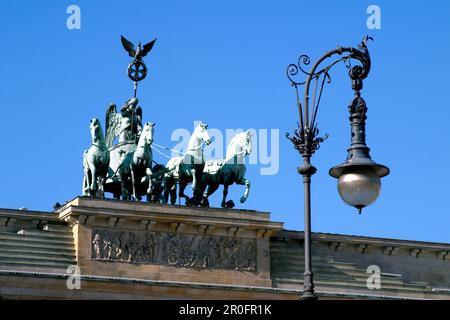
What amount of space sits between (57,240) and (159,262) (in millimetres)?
4038

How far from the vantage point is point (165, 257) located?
50000mm

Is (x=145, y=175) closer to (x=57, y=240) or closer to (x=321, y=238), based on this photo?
(x=57, y=240)

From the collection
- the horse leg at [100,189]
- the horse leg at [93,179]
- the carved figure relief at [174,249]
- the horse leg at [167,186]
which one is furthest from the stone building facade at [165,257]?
the horse leg at [167,186]

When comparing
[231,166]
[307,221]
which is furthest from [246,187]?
[307,221]

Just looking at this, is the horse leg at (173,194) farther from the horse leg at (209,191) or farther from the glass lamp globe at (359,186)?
the glass lamp globe at (359,186)

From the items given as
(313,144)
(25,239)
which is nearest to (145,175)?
(25,239)

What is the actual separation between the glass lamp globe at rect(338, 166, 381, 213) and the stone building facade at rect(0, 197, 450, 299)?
30.2m

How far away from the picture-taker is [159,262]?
49.9m

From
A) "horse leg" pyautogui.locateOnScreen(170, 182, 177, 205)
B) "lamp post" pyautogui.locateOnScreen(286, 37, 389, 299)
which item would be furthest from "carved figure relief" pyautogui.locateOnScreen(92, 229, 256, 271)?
"lamp post" pyautogui.locateOnScreen(286, 37, 389, 299)

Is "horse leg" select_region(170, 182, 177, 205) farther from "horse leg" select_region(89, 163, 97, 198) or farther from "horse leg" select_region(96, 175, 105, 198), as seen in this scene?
"horse leg" select_region(89, 163, 97, 198)

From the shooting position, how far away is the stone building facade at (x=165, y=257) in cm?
4744

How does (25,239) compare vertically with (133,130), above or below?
below

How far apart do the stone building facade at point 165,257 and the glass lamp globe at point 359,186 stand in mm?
30219

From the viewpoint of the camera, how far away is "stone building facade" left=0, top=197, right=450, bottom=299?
156ft
